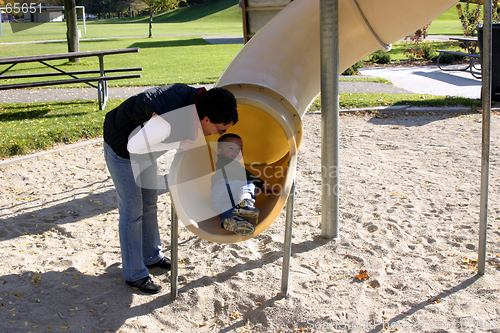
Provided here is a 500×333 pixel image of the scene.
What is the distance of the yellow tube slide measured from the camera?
3.16 m

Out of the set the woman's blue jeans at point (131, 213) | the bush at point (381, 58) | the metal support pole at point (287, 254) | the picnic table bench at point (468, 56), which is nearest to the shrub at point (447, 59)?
the picnic table bench at point (468, 56)

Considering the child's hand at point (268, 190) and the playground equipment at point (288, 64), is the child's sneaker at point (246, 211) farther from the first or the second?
the child's hand at point (268, 190)

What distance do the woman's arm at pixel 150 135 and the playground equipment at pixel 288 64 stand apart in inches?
24.7

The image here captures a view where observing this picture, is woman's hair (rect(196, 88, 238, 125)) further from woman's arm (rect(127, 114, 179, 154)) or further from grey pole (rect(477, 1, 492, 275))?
grey pole (rect(477, 1, 492, 275))

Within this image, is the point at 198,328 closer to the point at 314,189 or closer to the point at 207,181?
the point at 207,181

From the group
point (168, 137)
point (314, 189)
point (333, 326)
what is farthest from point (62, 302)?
point (314, 189)

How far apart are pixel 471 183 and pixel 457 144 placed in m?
1.38

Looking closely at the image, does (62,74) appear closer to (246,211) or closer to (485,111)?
(246,211)

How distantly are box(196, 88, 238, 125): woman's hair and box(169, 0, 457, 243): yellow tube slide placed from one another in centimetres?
61

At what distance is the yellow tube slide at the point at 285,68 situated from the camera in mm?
3156

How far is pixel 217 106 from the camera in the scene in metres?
2.33

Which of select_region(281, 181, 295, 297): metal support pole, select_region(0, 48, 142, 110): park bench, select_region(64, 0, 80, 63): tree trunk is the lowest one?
select_region(281, 181, 295, 297): metal support pole

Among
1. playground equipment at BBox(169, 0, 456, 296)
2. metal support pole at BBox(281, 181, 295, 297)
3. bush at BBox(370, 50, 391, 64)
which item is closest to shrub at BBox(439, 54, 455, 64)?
bush at BBox(370, 50, 391, 64)

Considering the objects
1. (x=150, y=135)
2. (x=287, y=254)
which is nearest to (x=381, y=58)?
(x=287, y=254)
